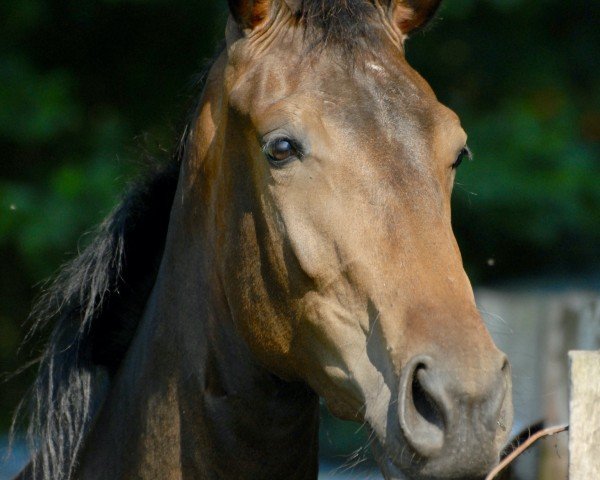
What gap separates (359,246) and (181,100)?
2.64 m

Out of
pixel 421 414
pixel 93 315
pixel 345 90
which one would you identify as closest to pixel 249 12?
pixel 345 90

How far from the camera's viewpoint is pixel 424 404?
1.43 m

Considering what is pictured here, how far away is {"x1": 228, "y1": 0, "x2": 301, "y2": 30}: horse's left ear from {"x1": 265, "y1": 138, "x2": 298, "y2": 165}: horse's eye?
330 millimetres

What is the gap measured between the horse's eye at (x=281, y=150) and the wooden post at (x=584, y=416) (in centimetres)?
64

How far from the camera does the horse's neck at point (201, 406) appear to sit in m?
1.85

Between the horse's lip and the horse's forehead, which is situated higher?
the horse's forehead

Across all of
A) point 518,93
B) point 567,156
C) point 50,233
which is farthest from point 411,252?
point 518,93

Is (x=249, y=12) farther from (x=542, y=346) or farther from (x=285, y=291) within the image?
(x=542, y=346)

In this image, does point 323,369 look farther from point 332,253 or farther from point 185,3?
point 185,3

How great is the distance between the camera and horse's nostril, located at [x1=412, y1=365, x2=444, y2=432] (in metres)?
1.40

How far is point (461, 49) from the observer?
4.93 meters

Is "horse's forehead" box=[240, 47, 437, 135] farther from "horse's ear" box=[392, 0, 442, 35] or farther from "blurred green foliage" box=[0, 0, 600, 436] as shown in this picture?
"blurred green foliage" box=[0, 0, 600, 436]

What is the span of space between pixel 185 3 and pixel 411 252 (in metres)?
3.22

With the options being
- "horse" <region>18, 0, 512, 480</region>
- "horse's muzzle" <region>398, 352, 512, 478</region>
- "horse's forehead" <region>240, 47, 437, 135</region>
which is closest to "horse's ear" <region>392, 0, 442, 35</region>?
"horse" <region>18, 0, 512, 480</region>
